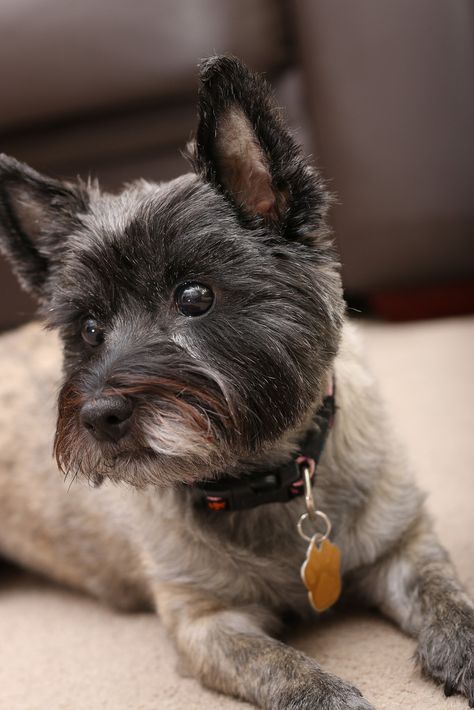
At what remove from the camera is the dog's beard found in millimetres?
1133

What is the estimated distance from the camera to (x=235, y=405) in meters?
1.18

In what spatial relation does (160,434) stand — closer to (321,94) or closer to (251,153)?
(251,153)

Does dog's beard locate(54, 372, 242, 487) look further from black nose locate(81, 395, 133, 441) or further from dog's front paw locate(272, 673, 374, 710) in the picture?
dog's front paw locate(272, 673, 374, 710)

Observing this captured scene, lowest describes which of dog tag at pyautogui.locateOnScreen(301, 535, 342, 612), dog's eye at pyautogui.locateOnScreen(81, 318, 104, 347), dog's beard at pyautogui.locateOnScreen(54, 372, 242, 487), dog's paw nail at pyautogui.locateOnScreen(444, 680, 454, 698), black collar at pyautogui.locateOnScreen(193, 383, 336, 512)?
dog's paw nail at pyautogui.locateOnScreen(444, 680, 454, 698)

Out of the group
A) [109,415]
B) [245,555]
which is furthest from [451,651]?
[109,415]

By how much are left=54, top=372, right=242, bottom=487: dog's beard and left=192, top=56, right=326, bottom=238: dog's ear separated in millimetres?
271

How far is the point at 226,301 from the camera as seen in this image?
1215mm

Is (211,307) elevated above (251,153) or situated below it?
below

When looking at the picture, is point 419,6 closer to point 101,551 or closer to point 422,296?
point 422,296

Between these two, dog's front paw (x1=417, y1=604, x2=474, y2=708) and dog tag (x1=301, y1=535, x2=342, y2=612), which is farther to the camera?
dog tag (x1=301, y1=535, x2=342, y2=612)

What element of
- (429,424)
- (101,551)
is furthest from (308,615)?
(429,424)

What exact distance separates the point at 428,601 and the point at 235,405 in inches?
17.0

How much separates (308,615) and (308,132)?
1.76m

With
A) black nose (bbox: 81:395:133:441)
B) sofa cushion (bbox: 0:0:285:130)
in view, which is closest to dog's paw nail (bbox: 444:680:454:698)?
black nose (bbox: 81:395:133:441)
